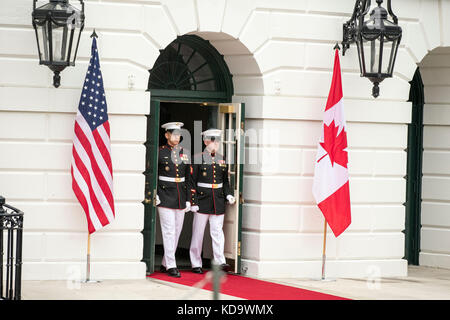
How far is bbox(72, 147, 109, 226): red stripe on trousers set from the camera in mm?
11539

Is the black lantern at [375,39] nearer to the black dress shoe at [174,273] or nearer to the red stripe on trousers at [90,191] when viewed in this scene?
the black dress shoe at [174,273]

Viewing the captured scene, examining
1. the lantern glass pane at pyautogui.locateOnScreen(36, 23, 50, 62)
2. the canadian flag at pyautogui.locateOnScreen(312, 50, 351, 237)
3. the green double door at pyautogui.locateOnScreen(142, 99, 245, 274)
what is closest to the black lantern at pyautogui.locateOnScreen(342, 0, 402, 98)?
the canadian flag at pyautogui.locateOnScreen(312, 50, 351, 237)

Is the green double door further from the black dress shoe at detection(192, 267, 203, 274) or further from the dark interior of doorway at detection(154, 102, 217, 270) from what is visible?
the black dress shoe at detection(192, 267, 203, 274)

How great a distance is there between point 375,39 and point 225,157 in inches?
99.7

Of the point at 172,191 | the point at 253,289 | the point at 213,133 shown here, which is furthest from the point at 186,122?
the point at 253,289

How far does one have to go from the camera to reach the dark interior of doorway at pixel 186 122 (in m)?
13.3

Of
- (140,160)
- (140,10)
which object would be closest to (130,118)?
(140,160)

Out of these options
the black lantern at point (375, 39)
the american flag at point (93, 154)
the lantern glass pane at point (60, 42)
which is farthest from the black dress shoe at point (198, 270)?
the lantern glass pane at point (60, 42)

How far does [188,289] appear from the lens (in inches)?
448

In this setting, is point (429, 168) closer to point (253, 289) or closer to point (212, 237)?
point (212, 237)

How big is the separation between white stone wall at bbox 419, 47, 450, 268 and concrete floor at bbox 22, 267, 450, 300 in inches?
55.0

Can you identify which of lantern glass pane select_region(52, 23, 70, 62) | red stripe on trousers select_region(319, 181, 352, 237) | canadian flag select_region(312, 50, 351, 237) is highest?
lantern glass pane select_region(52, 23, 70, 62)

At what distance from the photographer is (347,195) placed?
40.6 feet
